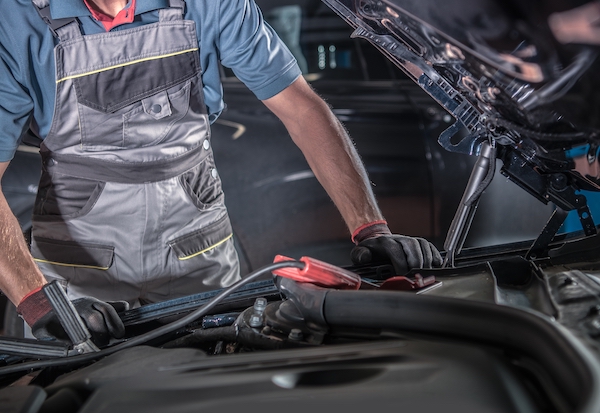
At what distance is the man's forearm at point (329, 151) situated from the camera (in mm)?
1448

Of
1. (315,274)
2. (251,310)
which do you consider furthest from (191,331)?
(315,274)

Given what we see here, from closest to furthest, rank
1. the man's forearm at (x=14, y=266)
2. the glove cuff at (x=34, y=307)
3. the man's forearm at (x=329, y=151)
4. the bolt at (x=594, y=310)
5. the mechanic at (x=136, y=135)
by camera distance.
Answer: the bolt at (x=594, y=310) → the glove cuff at (x=34, y=307) → the man's forearm at (x=14, y=266) → the mechanic at (x=136, y=135) → the man's forearm at (x=329, y=151)

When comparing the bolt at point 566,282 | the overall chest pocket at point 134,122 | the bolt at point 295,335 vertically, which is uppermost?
the bolt at point 566,282

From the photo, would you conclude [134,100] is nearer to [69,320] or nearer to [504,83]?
[69,320]

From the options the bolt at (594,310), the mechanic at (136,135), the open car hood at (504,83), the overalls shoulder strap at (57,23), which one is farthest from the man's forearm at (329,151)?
the bolt at (594,310)

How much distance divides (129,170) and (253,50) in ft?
1.52

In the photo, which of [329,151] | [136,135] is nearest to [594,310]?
[329,151]

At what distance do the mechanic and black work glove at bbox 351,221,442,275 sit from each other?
0.54ft

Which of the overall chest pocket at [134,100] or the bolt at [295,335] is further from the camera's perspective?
the overall chest pocket at [134,100]

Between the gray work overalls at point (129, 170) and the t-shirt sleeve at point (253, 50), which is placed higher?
the t-shirt sleeve at point (253, 50)

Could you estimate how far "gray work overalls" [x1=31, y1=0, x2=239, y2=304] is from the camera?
54.0 inches

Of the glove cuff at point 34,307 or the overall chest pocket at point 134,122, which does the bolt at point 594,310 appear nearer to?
the glove cuff at point 34,307

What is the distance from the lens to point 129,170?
4.73 ft

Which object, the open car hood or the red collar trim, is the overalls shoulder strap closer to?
the red collar trim
